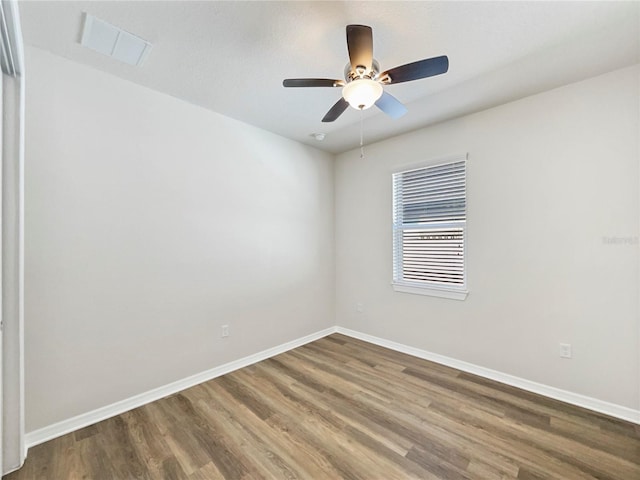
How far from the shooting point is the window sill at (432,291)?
114 inches

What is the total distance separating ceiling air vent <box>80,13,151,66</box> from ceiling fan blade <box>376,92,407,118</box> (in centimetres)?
159

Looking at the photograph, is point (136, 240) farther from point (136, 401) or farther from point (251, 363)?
point (251, 363)

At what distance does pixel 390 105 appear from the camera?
1.99 metres

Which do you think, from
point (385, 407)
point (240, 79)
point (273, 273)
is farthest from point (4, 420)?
point (240, 79)

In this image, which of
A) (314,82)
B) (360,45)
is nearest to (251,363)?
(314,82)

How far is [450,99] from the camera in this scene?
100 inches

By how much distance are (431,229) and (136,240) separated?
2907 millimetres

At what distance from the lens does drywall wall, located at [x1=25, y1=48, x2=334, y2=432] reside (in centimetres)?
192

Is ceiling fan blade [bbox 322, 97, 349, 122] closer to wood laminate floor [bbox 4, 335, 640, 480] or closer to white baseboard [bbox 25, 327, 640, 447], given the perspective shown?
wood laminate floor [bbox 4, 335, 640, 480]

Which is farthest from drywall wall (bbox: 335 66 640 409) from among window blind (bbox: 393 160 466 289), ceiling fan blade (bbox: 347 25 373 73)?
ceiling fan blade (bbox: 347 25 373 73)

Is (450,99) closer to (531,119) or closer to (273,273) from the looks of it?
(531,119)

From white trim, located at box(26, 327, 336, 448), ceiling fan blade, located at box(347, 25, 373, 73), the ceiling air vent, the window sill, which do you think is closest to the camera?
ceiling fan blade, located at box(347, 25, 373, 73)

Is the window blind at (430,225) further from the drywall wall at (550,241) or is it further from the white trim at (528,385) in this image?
the white trim at (528,385)

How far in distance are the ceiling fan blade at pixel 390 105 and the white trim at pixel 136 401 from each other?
109 inches
